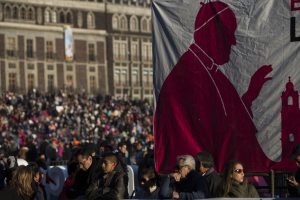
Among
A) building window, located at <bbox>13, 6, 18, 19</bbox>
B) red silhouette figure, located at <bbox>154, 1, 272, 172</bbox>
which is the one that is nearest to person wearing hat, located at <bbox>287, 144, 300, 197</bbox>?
red silhouette figure, located at <bbox>154, 1, 272, 172</bbox>

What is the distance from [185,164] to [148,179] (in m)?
1.71

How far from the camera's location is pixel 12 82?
7575 centimetres

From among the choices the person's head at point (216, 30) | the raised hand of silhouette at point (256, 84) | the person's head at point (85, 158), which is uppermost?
the person's head at point (216, 30)

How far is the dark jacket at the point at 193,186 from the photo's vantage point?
9594 mm

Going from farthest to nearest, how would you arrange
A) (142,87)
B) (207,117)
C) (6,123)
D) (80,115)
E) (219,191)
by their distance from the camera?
(142,87) < (80,115) < (6,123) < (207,117) < (219,191)

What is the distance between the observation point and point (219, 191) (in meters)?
9.62

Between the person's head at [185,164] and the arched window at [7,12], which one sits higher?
the arched window at [7,12]

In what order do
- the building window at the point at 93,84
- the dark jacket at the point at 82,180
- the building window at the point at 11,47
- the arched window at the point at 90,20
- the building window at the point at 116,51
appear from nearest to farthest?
the dark jacket at the point at 82,180 < the building window at the point at 11,47 < the building window at the point at 93,84 < the arched window at the point at 90,20 < the building window at the point at 116,51

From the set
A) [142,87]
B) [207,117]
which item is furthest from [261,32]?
[142,87]

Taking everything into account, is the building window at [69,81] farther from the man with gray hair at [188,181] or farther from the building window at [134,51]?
the man with gray hair at [188,181]

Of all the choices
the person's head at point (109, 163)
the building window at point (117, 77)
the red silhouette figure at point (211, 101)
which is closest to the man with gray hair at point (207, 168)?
the red silhouette figure at point (211, 101)

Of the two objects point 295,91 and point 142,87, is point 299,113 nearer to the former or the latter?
point 295,91

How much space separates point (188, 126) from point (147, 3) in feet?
259

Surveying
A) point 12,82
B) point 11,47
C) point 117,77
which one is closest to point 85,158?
point 12,82
